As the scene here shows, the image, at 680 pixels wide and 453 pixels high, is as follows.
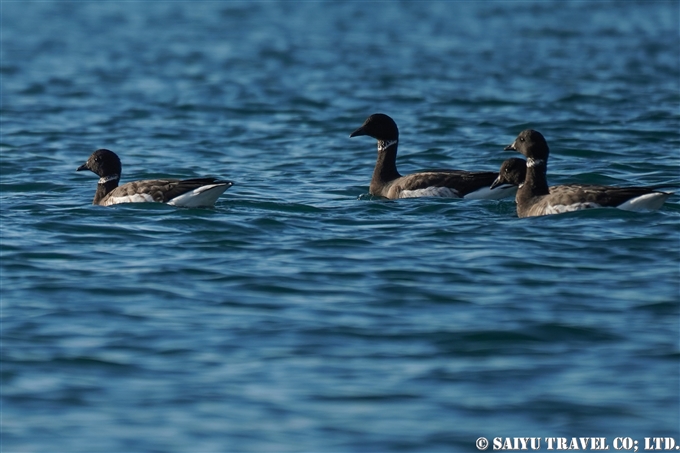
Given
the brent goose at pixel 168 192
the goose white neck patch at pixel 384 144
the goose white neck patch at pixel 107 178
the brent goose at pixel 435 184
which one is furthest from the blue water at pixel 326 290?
the goose white neck patch at pixel 384 144

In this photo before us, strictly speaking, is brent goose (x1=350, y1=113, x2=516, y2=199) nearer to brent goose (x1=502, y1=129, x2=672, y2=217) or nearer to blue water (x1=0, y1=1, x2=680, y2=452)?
blue water (x1=0, y1=1, x2=680, y2=452)

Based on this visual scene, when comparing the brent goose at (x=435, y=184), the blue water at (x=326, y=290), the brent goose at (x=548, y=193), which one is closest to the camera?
the blue water at (x=326, y=290)

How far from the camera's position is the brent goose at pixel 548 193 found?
15844 millimetres

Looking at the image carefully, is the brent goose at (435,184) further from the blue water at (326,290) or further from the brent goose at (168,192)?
the brent goose at (168,192)

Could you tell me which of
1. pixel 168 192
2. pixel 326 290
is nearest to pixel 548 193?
pixel 326 290

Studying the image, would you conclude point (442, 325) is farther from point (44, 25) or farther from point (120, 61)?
point (44, 25)

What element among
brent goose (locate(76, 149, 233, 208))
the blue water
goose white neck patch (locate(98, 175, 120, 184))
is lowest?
the blue water

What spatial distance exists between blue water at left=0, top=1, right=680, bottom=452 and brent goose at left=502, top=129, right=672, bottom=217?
0.27m

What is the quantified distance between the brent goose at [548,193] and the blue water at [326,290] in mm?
275

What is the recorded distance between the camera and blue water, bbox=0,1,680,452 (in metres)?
9.35

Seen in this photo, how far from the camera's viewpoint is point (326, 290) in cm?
1287

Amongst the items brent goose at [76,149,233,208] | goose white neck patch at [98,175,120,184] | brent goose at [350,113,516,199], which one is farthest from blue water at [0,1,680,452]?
goose white neck patch at [98,175,120,184]

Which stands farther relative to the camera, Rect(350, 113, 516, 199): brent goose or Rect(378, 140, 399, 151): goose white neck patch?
Rect(378, 140, 399, 151): goose white neck patch

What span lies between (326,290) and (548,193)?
17.2ft
